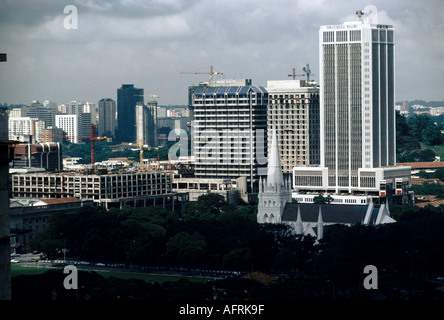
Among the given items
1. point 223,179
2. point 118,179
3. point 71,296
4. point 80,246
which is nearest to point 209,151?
point 223,179

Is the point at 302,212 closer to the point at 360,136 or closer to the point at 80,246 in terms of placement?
the point at 80,246

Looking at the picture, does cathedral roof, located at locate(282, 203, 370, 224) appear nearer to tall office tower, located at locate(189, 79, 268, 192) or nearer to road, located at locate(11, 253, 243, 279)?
road, located at locate(11, 253, 243, 279)

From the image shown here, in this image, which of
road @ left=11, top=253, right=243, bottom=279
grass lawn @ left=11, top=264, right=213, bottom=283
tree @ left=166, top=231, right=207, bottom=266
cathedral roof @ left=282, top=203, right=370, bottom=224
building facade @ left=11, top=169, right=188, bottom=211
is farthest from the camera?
building facade @ left=11, top=169, right=188, bottom=211

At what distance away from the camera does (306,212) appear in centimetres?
10075

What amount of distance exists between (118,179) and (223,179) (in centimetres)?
1882

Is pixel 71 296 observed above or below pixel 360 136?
below

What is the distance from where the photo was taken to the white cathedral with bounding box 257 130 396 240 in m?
98.0

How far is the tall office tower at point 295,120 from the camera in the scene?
158250mm

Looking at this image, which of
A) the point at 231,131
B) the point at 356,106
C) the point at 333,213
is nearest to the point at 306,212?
the point at 333,213

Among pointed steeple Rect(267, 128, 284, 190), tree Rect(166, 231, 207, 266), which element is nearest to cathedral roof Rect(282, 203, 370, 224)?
pointed steeple Rect(267, 128, 284, 190)

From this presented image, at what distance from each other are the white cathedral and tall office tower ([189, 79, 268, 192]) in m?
41.8

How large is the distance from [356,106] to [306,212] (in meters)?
36.8

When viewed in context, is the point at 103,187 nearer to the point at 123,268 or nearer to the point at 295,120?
the point at 295,120

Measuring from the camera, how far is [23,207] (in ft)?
365
